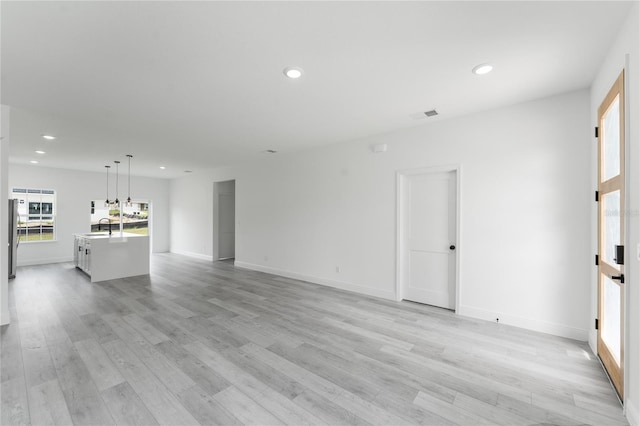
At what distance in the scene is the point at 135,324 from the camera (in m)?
3.42

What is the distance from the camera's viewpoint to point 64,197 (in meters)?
7.91

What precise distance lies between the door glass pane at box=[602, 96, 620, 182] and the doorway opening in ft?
26.1

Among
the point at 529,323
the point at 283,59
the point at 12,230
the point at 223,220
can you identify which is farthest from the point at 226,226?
the point at 529,323

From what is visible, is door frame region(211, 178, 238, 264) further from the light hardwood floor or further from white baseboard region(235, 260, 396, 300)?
the light hardwood floor

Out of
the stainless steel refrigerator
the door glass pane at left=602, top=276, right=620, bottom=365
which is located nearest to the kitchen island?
the stainless steel refrigerator


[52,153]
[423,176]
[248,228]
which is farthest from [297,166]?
[52,153]

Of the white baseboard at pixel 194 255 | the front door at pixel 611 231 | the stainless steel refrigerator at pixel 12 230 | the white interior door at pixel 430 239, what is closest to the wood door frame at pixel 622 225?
the front door at pixel 611 231

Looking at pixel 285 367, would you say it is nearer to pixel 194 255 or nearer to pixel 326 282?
pixel 326 282

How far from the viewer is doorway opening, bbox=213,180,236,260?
Result: 8.30 meters

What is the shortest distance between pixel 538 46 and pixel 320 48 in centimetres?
180

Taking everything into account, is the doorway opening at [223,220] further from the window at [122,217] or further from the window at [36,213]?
the window at [36,213]

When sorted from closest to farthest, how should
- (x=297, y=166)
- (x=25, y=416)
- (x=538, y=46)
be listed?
(x=25, y=416)
(x=538, y=46)
(x=297, y=166)

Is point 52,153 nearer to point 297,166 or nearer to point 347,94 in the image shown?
point 297,166

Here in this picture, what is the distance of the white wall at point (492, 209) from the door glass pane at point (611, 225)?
455 millimetres
